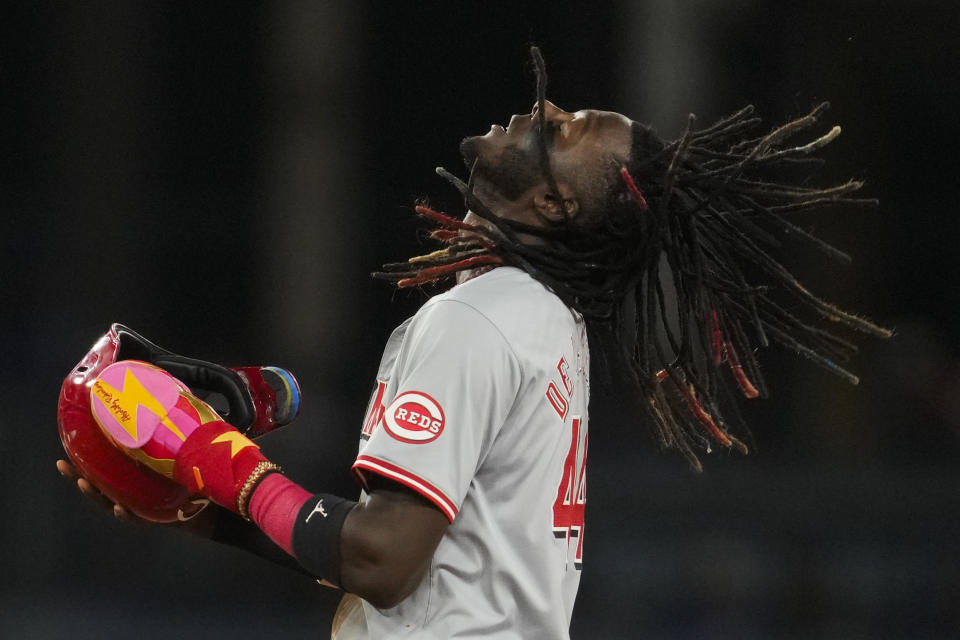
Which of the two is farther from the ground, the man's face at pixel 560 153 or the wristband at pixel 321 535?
the man's face at pixel 560 153

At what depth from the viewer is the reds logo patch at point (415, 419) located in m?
1.55

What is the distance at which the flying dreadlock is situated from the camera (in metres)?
1.85

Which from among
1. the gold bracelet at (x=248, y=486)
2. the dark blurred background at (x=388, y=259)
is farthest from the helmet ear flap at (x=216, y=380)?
the dark blurred background at (x=388, y=259)

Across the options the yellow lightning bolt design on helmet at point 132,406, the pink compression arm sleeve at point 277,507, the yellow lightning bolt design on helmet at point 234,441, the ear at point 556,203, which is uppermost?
the ear at point 556,203

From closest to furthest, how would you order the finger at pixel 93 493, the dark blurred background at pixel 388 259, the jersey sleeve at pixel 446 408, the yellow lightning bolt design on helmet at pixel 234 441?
the jersey sleeve at pixel 446 408 < the yellow lightning bolt design on helmet at pixel 234 441 < the finger at pixel 93 493 < the dark blurred background at pixel 388 259

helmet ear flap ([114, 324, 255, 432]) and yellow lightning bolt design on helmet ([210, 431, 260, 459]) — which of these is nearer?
yellow lightning bolt design on helmet ([210, 431, 260, 459])

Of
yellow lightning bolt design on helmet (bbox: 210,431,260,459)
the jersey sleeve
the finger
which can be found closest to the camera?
the jersey sleeve

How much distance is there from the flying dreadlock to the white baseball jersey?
11 cm

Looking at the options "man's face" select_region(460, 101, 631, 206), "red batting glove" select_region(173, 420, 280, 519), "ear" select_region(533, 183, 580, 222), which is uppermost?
"man's face" select_region(460, 101, 631, 206)

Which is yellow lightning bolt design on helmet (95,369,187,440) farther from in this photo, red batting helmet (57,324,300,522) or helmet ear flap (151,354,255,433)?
helmet ear flap (151,354,255,433)

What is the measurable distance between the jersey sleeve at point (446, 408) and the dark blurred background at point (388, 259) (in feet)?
9.45

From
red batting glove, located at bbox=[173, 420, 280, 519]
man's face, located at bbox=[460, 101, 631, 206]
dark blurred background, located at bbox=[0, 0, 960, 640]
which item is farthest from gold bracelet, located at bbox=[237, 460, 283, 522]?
dark blurred background, located at bbox=[0, 0, 960, 640]

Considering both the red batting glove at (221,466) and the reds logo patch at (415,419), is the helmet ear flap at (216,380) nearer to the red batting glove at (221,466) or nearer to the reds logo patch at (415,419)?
the red batting glove at (221,466)

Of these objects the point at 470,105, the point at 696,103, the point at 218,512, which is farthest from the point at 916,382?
the point at 218,512
